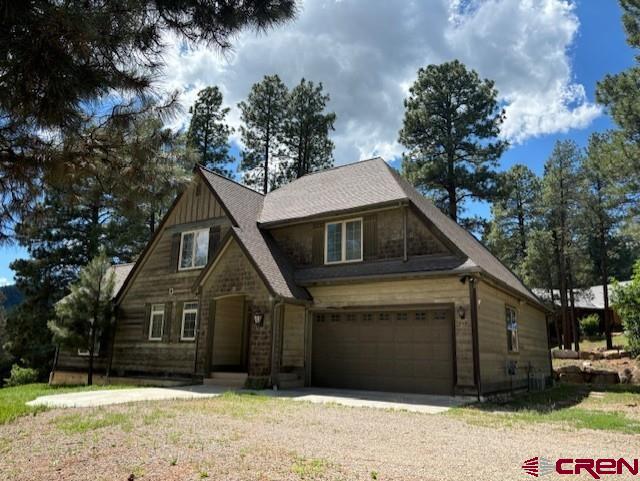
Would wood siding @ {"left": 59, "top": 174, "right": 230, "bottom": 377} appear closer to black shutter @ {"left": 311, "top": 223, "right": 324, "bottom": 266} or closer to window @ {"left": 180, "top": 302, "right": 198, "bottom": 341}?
window @ {"left": 180, "top": 302, "right": 198, "bottom": 341}

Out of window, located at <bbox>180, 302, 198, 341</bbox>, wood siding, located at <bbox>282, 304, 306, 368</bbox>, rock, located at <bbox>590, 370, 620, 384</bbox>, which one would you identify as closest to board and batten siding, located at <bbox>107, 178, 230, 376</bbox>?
window, located at <bbox>180, 302, 198, 341</bbox>

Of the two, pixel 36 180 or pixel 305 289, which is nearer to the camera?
pixel 36 180

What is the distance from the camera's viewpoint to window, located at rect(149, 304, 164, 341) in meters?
17.0

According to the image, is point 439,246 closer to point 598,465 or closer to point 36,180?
point 598,465

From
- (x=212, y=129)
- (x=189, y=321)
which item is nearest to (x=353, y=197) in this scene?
(x=189, y=321)

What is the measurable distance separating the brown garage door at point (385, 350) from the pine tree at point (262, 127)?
22204 mm

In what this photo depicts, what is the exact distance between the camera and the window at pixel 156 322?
671 inches

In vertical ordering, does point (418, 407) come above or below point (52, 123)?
below

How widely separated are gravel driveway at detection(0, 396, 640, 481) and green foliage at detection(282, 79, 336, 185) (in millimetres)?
27425

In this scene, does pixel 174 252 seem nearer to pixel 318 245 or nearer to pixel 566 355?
pixel 318 245

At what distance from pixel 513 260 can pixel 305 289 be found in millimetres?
26874

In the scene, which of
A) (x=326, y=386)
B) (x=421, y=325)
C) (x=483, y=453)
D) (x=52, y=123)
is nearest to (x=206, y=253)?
(x=326, y=386)

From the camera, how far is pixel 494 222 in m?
35.6

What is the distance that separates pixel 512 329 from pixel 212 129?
89.1 ft
